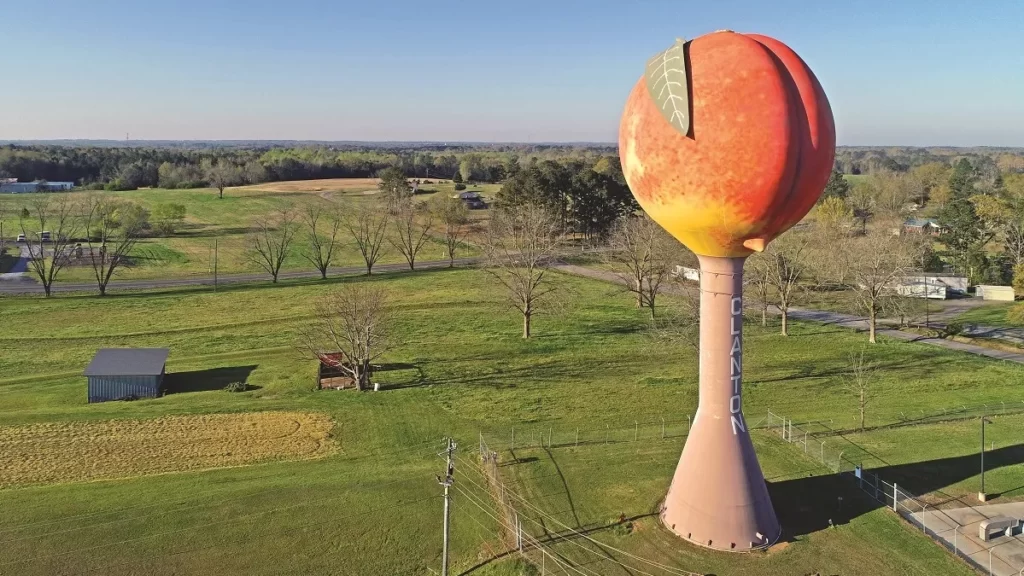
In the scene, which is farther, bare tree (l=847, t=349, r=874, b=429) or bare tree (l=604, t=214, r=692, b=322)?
bare tree (l=604, t=214, r=692, b=322)

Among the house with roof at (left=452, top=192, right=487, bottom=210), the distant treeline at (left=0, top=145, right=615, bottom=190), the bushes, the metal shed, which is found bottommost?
the metal shed

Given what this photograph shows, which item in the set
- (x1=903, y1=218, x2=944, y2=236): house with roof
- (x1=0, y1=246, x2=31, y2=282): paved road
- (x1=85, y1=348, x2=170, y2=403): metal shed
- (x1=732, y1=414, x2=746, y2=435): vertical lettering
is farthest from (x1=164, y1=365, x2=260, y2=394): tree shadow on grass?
(x1=903, y1=218, x2=944, y2=236): house with roof

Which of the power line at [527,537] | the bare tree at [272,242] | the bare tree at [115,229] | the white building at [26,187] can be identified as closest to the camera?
the power line at [527,537]

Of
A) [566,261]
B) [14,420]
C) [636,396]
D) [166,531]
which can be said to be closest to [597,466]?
[636,396]

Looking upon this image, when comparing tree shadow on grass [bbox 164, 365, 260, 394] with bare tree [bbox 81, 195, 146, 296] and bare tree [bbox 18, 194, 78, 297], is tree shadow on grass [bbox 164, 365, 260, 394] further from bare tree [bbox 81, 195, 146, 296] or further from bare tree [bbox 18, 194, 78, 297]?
bare tree [bbox 81, 195, 146, 296]

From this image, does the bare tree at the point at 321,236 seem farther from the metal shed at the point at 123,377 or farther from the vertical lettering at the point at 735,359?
the vertical lettering at the point at 735,359

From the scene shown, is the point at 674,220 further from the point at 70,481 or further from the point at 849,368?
the point at 849,368

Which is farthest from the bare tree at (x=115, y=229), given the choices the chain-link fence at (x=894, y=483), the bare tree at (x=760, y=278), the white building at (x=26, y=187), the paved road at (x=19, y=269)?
the chain-link fence at (x=894, y=483)
